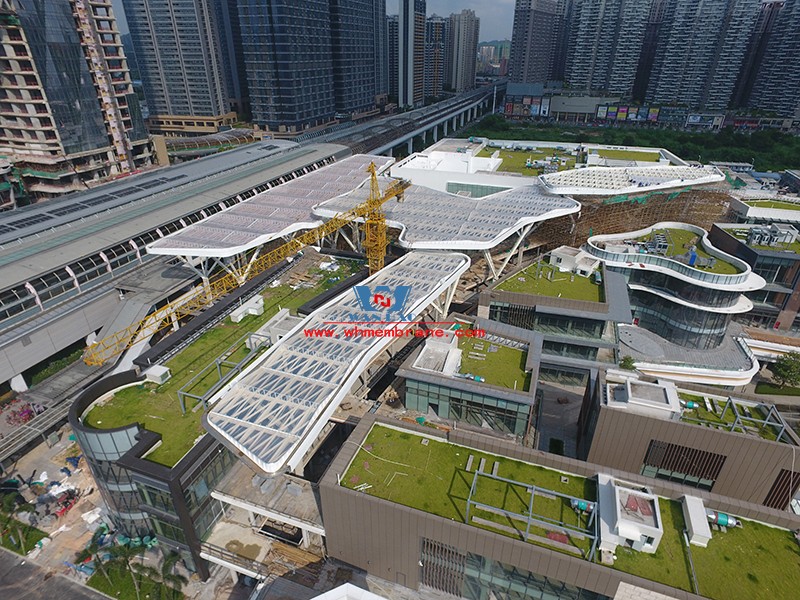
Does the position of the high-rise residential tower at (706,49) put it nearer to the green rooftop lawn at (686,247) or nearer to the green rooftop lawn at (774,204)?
the green rooftop lawn at (774,204)

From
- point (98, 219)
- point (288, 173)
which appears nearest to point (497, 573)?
point (98, 219)

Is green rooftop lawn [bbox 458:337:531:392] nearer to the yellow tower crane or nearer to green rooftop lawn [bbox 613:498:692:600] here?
green rooftop lawn [bbox 613:498:692:600]

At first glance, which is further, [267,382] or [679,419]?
[267,382]

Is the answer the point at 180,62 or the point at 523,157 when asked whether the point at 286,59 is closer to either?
the point at 180,62

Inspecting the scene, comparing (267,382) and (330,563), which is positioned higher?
(267,382)

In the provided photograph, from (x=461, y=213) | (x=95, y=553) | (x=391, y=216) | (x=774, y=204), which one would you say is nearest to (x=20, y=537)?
(x=95, y=553)

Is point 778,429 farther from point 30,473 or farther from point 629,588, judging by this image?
point 30,473
